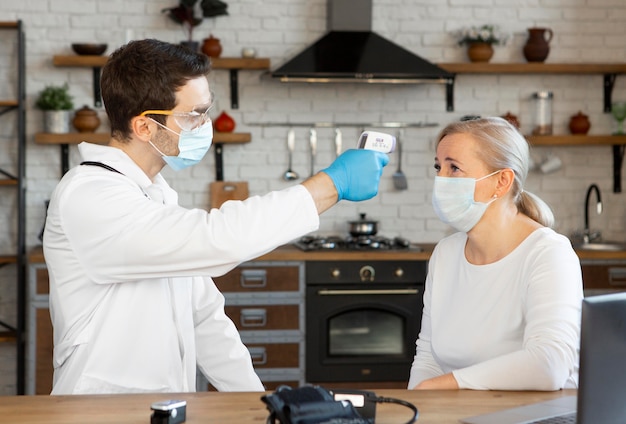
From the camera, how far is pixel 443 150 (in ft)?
8.41

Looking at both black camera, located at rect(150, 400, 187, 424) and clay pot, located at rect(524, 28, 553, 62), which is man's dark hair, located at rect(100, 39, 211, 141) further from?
clay pot, located at rect(524, 28, 553, 62)

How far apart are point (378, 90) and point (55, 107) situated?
1.85m

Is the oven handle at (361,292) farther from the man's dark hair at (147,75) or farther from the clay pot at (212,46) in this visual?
the man's dark hair at (147,75)

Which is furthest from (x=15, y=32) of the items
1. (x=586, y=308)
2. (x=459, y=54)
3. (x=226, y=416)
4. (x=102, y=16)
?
(x=586, y=308)

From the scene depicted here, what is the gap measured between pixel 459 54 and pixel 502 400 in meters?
3.75

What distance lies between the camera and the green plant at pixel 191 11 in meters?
5.04

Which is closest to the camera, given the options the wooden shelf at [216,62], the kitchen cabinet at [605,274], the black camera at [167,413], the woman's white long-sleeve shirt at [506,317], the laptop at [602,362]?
the laptop at [602,362]

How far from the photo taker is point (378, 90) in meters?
5.35

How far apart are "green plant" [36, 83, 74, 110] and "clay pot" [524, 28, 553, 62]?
2.65 meters

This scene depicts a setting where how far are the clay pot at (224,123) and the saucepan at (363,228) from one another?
87 centimetres

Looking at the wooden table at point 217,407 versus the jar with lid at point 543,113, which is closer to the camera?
the wooden table at point 217,407

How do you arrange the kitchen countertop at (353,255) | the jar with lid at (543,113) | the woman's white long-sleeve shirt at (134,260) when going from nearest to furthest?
the woman's white long-sleeve shirt at (134,260)
the kitchen countertop at (353,255)
the jar with lid at (543,113)

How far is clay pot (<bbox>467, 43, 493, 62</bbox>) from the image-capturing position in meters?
5.22

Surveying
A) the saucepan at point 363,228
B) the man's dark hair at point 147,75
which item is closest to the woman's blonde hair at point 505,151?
the man's dark hair at point 147,75
